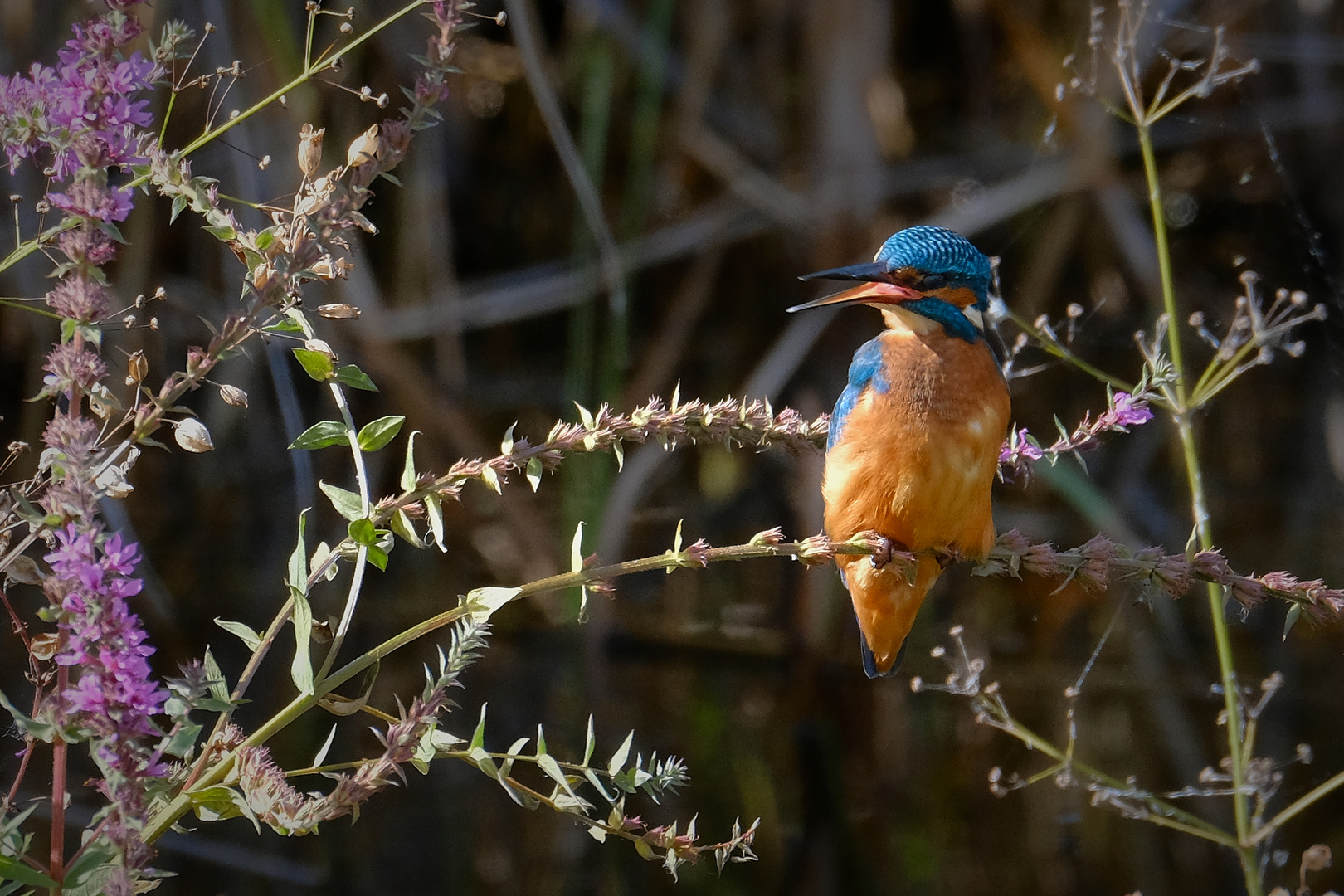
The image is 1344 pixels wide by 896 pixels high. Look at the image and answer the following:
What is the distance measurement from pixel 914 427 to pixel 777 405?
3.97 ft

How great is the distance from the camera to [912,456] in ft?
4.39

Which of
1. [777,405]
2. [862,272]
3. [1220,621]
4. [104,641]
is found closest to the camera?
[104,641]

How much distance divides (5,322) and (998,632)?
6.87 feet

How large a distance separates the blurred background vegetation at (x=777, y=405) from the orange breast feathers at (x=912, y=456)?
0.88m

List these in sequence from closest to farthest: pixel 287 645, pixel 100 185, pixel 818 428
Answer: pixel 100 185
pixel 818 428
pixel 287 645

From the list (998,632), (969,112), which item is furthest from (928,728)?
(969,112)

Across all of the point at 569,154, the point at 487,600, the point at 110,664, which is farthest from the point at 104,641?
the point at 569,154

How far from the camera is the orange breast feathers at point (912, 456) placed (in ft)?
4.35

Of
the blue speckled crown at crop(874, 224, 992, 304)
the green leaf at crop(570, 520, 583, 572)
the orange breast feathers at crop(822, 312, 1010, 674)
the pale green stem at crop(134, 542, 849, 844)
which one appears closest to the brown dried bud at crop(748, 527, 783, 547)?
the pale green stem at crop(134, 542, 849, 844)

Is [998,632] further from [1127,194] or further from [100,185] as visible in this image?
[100,185]

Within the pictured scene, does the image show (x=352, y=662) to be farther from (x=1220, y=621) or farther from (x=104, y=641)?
(x=1220, y=621)

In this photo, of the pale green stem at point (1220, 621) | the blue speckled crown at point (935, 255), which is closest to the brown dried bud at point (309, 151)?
the pale green stem at point (1220, 621)

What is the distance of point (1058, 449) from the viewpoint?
41.7 inches

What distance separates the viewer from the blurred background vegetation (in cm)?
242
